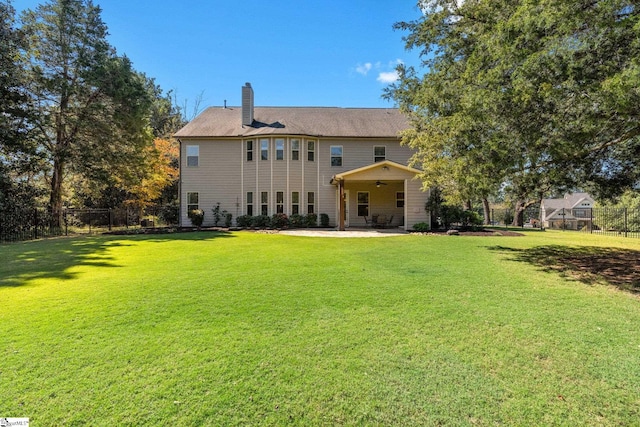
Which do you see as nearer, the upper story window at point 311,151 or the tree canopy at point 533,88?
the tree canopy at point 533,88

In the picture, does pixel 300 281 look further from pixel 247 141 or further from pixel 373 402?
pixel 247 141

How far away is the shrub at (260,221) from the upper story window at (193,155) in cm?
569

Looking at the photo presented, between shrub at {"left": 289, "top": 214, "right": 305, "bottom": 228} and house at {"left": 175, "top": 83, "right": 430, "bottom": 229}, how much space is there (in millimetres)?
910

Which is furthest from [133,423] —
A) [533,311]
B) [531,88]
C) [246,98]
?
[246,98]

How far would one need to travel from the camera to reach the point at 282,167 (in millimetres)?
20062

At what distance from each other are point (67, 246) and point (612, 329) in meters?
14.3

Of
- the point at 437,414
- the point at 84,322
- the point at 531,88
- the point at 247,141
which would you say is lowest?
the point at 437,414

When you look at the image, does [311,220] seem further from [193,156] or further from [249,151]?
[193,156]

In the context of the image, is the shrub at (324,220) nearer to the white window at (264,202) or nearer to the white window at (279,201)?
the white window at (279,201)

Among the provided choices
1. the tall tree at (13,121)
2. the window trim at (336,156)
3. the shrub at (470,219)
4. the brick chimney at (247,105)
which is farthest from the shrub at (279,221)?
the tall tree at (13,121)

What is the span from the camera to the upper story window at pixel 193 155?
20422mm

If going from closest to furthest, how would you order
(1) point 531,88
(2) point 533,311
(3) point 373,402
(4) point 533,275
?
(3) point 373,402
(2) point 533,311
(1) point 531,88
(4) point 533,275

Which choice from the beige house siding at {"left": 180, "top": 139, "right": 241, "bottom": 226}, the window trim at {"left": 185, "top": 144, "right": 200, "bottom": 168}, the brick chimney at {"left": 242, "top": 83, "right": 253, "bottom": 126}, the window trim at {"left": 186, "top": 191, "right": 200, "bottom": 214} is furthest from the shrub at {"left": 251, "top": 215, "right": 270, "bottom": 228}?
the brick chimney at {"left": 242, "top": 83, "right": 253, "bottom": 126}

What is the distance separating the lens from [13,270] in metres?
7.01
